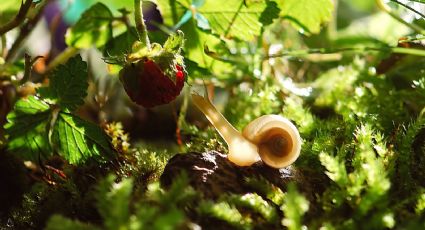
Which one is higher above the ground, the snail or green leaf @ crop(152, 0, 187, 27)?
green leaf @ crop(152, 0, 187, 27)

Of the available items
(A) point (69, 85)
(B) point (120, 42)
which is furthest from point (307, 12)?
(A) point (69, 85)

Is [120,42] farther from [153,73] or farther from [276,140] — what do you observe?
[276,140]

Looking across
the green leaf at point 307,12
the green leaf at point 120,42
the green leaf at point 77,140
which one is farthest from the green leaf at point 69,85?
the green leaf at point 307,12

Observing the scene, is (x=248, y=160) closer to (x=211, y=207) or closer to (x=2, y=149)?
(x=211, y=207)

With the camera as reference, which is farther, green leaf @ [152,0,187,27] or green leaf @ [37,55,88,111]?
green leaf @ [152,0,187,27]

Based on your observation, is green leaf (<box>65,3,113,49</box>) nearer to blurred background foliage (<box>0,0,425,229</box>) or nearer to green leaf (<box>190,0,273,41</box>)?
blurred background foliage (<box>0,0,425,229</box>)

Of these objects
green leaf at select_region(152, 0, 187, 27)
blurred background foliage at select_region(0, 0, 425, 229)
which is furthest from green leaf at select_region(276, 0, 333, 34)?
green leaf at select_region(152, 0, 187, 27)

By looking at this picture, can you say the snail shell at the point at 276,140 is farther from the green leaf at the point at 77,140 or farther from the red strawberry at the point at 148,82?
the green leaf at the point at 77,140
